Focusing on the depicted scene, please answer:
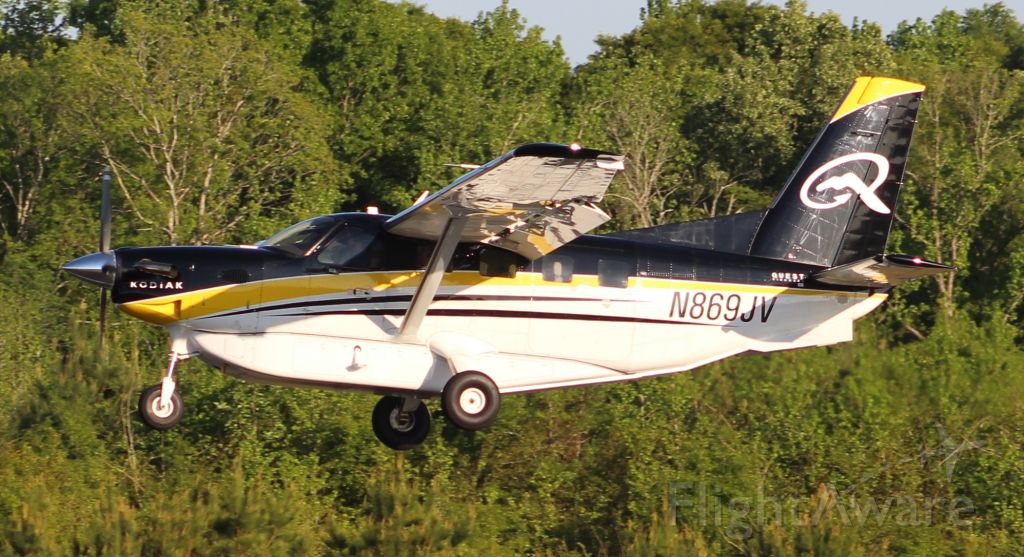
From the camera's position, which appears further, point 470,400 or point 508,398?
point 508,398

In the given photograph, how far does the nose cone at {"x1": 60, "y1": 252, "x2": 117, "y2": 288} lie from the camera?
15.1 m

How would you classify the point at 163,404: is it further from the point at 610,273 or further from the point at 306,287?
the point at 610,273

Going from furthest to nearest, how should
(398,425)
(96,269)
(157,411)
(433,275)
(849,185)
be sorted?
(849,185)
(398,425)
(433,275)
(157,411)
(96,269)

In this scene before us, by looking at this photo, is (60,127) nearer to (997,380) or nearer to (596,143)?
(596,143)

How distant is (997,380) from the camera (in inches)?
1096

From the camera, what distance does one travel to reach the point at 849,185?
60.0ft

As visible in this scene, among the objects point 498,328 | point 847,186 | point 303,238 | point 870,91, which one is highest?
point 870,91

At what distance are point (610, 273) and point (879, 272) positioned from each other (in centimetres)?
291

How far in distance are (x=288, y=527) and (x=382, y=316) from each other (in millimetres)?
8697

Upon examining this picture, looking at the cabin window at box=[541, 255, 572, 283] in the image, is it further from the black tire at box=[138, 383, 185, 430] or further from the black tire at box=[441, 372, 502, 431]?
the black tire at box=[138, 383, 185, 430]

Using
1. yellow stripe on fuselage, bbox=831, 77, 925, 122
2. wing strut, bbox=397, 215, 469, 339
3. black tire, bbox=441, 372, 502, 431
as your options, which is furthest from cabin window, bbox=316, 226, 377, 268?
yellow stripe on fuselage, bbox=831, 77, 925, 122

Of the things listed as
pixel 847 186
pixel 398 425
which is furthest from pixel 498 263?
pixel 847 186

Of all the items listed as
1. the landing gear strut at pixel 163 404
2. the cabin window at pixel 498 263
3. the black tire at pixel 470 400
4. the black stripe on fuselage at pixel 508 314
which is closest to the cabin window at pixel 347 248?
the black stripe on fuselage at pixel 508 314

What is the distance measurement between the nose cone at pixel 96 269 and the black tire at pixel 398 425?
11.4 feet
